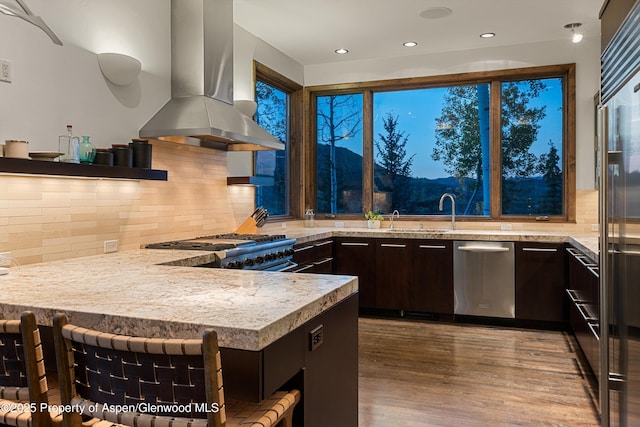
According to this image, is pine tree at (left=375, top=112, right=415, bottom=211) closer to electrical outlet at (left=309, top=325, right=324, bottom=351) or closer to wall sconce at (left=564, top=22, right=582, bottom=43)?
wall sconce at (left=564, top=22, right=582, bottom=43)

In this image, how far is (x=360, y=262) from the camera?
5.37 metres

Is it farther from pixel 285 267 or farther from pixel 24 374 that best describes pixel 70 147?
pixel 285 267

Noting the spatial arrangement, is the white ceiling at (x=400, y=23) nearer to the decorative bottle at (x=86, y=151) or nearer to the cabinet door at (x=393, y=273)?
the decorative bottle at (x=86, y=151)

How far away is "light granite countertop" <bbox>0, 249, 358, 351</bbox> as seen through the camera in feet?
4.51

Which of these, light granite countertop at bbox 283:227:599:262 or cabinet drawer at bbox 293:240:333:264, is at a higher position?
light granite countertop at bbox 283:227:599:262

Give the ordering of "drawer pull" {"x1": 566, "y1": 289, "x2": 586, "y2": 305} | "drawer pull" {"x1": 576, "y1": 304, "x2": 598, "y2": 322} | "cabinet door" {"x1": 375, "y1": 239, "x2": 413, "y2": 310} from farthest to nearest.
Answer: "cabinet door" {"x1": 375, "y1": 239, "x2": 413, "y2": 310} < "drawer pull" {"x1": 566, "y1": 289, "x2": 586, "y2": 305} < "drawer pull" {"x1": 576, "y1": 304, "x2": 598, "y2": 322}

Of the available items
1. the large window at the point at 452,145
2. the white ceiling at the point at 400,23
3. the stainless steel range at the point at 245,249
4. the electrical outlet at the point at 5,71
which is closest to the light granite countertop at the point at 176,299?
the stainless steel range at the point at 245,249

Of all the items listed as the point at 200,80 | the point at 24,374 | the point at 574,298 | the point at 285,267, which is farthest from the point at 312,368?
the point at 574,298

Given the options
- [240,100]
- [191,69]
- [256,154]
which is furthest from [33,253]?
[256,154]

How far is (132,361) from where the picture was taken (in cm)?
116

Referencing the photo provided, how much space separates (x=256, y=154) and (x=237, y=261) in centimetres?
221

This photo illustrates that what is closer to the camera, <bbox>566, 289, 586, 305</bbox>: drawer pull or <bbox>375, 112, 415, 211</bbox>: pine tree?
<bbox>566, 289, 586, 305</bbox>: drawer pull

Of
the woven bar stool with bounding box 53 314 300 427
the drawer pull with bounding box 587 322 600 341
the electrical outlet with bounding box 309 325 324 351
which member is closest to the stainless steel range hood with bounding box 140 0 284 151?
the electrical outlet with bounding box 309 325 324 351

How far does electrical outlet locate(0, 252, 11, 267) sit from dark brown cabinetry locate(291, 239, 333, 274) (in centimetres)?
224
